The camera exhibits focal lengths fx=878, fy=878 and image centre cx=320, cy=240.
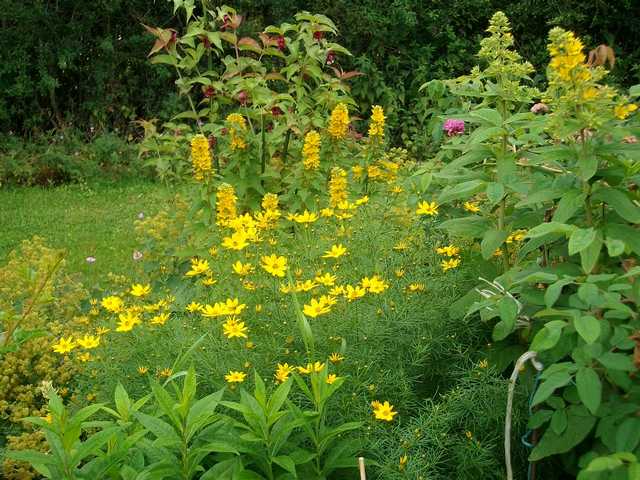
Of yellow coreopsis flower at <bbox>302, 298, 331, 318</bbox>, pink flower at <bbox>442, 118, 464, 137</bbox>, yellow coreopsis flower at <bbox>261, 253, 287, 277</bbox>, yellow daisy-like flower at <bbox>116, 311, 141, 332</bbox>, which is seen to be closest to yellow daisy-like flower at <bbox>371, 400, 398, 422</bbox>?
yellow coreopsis flower at <bbox>302, 298, 331, 318</bbox>

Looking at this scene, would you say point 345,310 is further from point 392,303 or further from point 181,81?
point 181,81

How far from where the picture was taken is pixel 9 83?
925cm

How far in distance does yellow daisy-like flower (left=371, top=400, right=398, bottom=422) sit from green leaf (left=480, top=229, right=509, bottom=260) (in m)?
0.58

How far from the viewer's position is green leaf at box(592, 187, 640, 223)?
7.59 feet

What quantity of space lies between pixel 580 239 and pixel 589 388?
37cm

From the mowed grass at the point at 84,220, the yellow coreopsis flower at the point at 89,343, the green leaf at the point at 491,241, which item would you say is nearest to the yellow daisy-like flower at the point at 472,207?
the green leaf at the point at 491,241

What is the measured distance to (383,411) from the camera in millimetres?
2441

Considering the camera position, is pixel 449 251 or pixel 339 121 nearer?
pixel 449 251

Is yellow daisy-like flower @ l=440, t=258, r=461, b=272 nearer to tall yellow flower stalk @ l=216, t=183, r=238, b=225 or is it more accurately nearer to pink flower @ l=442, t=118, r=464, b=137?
tall yellow flower stalk @ l=216, t=183, r=238, b=225

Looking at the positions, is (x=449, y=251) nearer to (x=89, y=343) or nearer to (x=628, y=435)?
(x=628, y=435)

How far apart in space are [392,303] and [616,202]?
79 cm

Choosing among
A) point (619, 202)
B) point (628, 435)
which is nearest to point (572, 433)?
point (628, 435)

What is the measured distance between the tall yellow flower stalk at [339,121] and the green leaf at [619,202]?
216 cm

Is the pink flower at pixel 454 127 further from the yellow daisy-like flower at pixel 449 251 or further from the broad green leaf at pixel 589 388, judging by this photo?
the broad green leaf at pixel 589 388
